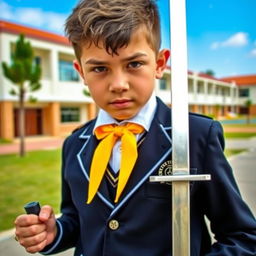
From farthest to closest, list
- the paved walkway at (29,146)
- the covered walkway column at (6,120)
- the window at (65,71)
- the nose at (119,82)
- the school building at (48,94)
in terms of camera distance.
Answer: the window at (65,71), the covered walkway column at (6,120), the school building at (48,94), the paved walkway at (29,146), the nose at (119,82)

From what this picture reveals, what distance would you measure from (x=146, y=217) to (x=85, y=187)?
0.66ft

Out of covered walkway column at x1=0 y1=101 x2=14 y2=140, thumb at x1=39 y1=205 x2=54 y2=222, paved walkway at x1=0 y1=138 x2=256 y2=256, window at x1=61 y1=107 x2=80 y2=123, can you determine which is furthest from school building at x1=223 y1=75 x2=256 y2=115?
window at x1=61 y1=107 x2=80 y2=123

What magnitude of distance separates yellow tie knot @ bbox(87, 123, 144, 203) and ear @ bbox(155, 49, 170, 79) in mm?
148

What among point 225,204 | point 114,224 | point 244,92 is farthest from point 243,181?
point 114,224

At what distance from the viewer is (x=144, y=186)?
0.80 m

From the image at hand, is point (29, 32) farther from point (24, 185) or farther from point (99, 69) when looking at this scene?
point (99, 69)

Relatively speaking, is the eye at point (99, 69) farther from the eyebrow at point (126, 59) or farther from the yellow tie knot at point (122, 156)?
the yellow tie knot at point (122, 156)

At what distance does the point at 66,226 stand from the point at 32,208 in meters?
0.24

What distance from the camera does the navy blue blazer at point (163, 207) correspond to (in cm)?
76

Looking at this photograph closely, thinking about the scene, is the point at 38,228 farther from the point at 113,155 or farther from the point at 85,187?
the point at 113,155

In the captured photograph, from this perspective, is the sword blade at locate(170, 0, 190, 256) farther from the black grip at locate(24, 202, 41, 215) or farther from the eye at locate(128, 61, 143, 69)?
Result: the black grip at locate(24, 202, 41, 215)

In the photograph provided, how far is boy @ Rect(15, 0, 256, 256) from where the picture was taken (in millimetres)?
750

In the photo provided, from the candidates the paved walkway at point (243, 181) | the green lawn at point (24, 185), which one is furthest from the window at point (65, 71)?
the paved walkway at point (243, 181)

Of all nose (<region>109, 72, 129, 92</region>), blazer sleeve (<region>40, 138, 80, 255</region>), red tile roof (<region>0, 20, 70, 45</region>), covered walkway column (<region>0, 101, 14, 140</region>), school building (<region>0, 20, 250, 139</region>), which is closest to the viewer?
nose (<region>109, 72, 129, 92</region>)
